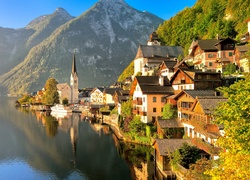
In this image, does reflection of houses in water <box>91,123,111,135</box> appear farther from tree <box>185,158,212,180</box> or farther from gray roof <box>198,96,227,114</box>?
tree <box>185,158,212,180</box>

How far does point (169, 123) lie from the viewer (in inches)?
1825

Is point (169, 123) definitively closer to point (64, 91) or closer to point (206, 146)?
point (206, 146)

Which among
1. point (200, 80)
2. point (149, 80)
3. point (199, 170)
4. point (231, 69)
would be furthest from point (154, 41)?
point (199, 170)

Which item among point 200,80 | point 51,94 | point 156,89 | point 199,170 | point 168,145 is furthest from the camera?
point 51,94

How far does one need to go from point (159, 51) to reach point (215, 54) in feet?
121

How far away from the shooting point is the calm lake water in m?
38.9

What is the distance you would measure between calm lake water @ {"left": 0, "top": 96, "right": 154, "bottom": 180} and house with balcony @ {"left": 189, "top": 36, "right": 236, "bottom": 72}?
32.0 m

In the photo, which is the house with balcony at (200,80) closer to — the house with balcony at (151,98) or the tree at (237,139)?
the house with balcony at (151,98)

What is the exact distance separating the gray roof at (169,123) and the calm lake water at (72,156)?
4.96m

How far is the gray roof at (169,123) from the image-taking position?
45366mm

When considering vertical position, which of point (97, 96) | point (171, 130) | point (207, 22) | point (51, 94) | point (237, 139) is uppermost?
point (207, 22)

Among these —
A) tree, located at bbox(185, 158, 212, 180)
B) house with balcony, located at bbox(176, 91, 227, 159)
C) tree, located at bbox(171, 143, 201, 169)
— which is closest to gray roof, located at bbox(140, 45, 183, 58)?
house with balcony, located at bbox(176, 91, 227, 159)

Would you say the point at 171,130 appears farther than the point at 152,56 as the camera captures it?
No

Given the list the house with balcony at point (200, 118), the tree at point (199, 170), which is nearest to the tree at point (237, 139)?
the tree at point (199, 170)
